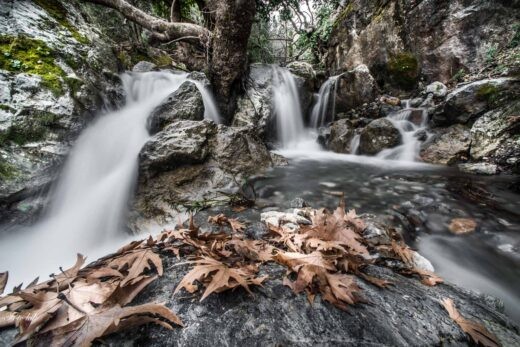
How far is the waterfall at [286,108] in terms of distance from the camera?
8.20m

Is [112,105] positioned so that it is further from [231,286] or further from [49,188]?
[231,286]

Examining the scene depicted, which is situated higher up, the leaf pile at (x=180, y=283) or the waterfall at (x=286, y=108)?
the waterfall at (x=286, y=108)

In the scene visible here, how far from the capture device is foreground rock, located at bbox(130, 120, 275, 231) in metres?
3.29

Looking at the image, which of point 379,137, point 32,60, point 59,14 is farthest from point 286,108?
point 32,60

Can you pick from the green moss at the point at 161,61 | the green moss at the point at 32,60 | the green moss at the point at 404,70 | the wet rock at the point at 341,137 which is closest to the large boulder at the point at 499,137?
the wet rock at the point at 341,137

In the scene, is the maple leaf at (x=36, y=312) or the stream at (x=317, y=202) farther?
the stream at (x=317, y=202)

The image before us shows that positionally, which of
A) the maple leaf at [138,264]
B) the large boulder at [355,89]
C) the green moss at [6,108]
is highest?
the large boulder at [355,89]

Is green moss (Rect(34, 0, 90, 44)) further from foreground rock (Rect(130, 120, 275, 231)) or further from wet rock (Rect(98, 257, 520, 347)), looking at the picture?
wet rock (Rect(98, 257, 520, 347))

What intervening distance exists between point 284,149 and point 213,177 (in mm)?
4983

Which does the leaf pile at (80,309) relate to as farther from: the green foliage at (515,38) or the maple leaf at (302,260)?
the green foliage at (515,38)

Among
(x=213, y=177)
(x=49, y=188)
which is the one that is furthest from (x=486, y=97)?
(x=49, y=188)

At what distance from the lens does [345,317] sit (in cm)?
99

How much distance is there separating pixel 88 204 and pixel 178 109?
8.22 feet

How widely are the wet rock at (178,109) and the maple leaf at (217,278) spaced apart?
4.28 meters
